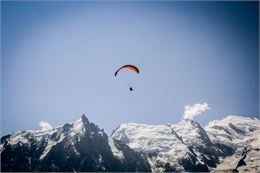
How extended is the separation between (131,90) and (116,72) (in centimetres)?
1622

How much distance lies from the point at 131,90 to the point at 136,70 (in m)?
16.9

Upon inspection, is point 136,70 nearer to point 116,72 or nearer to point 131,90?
point 116,72

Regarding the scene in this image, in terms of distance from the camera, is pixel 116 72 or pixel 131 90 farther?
pixel 116 72

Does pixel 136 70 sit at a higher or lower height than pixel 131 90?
higher

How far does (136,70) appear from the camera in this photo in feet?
416

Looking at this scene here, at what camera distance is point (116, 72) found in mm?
125312

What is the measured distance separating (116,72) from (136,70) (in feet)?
27.7

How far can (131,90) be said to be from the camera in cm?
11212

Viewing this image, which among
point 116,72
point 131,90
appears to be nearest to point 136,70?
point 116,72

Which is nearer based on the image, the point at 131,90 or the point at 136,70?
the point at 131,90
